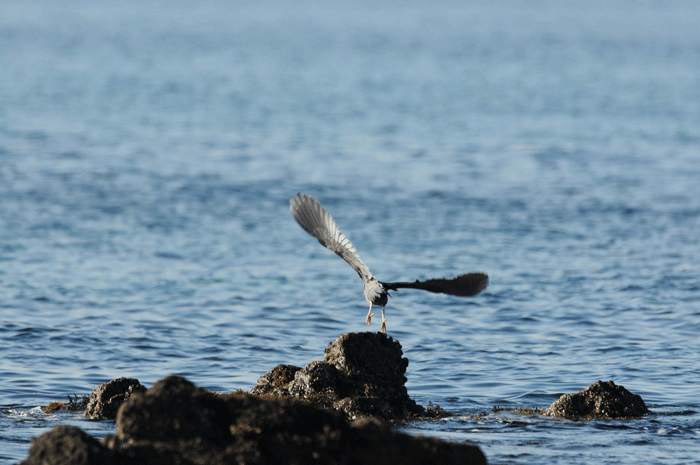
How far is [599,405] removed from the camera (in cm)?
909

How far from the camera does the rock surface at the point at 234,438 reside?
554cm

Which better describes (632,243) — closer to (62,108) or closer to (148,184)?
(148,184)

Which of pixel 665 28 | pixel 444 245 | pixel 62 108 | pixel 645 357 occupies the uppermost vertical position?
pixel 665 28

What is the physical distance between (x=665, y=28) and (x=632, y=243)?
85685mm

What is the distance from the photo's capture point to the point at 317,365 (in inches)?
344

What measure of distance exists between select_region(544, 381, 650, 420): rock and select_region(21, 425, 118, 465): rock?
5115 millimetres

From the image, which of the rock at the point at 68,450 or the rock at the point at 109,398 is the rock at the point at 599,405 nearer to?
the rock at the point at 109,398

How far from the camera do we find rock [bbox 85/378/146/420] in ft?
29.0

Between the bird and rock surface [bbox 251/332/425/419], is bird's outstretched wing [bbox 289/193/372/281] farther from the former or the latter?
rock surface [bbox 251/332/425/419]

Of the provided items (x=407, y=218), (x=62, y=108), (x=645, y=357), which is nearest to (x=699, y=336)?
(x=645, y=357)

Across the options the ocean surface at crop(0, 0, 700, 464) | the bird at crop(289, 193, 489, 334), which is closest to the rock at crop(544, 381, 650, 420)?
the ocean surface at crop(0, 0, 700, 464)

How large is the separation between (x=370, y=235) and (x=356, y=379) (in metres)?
12.5

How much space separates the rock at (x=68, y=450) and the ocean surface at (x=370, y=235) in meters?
2.14

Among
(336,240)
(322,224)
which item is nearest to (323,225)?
(322,224)
